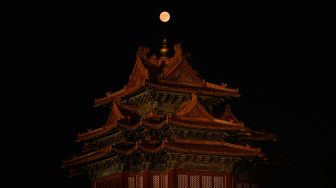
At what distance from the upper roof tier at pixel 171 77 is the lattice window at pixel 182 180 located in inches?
240

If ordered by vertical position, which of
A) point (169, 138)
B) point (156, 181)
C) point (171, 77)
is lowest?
point (156, 181)

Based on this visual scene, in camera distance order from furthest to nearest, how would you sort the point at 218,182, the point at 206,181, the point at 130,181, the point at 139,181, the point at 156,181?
the point at 218,182 < the point at 130,181 < the point at 206,181 < the point at 139,181 < the point at 156,181

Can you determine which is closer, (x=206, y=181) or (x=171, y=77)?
(x=206, y=181)

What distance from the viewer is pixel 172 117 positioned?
5047 centimetres

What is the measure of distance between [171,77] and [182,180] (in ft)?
25.1

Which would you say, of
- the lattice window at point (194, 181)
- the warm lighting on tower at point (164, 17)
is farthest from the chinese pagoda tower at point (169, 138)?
the warm lighting on tower at point (164, 17)

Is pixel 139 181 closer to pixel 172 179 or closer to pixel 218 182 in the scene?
pixel 172 179

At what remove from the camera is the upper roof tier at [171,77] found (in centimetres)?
5338

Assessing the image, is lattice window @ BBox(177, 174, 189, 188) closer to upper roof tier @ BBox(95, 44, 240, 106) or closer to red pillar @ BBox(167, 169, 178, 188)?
red pillar @ BBox(167, 169, 178, 188)

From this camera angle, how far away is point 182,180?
50.2 metres

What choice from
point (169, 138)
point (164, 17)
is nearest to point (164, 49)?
point (164, 17)

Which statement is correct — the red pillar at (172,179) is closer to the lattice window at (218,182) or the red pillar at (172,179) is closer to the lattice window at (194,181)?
the lattice window at (194,181)

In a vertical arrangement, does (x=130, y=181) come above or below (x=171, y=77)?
below

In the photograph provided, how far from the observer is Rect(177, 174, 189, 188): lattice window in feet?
164
